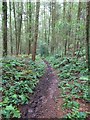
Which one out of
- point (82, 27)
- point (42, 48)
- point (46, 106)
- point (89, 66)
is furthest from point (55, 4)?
point (46, 106)

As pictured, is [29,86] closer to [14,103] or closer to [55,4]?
[14,103]

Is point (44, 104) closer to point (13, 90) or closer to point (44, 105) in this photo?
point (44, 105)

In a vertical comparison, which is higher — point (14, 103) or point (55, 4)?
point (55, 4)

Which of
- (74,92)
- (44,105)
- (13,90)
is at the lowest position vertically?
(44,105)

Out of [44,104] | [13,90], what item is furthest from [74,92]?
[13,90]

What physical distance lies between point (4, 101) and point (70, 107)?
8.77 ft

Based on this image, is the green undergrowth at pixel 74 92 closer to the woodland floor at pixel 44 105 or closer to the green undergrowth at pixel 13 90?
the woodland floor at pixel 44 105

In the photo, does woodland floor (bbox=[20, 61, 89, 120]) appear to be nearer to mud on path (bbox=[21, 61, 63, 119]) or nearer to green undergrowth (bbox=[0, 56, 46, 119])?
mud on path (bbox=[21, 61, 63, 119])

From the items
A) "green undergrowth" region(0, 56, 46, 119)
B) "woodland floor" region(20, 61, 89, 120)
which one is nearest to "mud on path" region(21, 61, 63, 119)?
"woodland floor" region(20, 61, 89, 120)

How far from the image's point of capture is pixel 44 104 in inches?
317

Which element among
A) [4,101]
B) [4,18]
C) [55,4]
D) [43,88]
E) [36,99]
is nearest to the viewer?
[4,101]

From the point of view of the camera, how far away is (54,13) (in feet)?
93.0

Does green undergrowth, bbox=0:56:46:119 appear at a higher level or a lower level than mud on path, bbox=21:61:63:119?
higher

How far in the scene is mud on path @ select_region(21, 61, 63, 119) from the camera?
7.19m
